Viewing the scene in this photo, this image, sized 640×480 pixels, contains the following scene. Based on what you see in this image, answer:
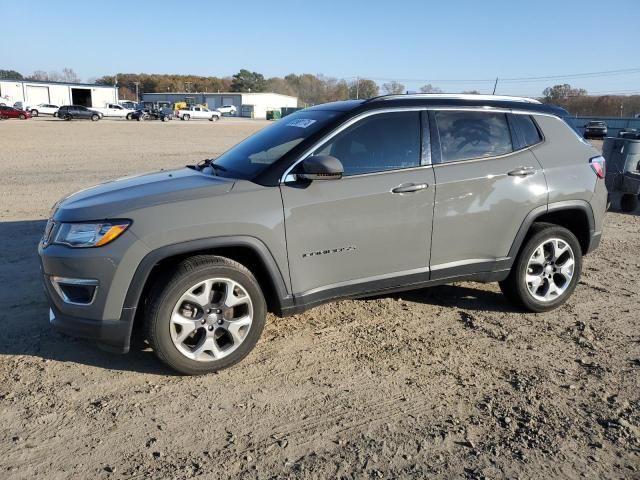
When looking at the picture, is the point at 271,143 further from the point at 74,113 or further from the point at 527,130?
the point at 74,113

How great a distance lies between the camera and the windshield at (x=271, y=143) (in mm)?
4113

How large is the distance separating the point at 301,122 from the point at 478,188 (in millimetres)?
1572

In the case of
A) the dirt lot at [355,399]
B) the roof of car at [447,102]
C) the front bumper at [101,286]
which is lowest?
the dirt lot at [355,399]

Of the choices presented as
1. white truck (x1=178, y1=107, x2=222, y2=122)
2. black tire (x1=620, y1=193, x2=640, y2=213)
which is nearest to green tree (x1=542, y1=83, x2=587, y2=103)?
white truck (x1=178, y1=107, x2=222, y2=122)

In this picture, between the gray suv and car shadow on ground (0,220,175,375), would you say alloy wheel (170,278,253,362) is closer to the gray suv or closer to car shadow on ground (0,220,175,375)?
the gray suv

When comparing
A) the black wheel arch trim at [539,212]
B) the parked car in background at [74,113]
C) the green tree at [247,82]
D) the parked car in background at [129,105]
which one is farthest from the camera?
the green tree at [247,82]

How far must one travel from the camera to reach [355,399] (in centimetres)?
350

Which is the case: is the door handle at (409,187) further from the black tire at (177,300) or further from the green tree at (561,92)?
the green tree at (561,92)

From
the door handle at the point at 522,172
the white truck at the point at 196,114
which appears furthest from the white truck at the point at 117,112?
the door handle at the point at 522,172

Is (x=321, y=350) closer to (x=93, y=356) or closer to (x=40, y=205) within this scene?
(x=93, y=356)

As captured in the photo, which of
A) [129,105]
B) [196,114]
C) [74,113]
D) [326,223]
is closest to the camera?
[326,223]

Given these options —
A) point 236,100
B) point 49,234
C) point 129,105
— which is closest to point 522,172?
point 49,234

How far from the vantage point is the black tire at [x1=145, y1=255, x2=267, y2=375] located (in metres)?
3.54

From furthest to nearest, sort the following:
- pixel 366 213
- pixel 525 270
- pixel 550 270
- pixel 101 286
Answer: pixel 550 270, pixel 525 270, pixel 366 213, pixel 101 286
